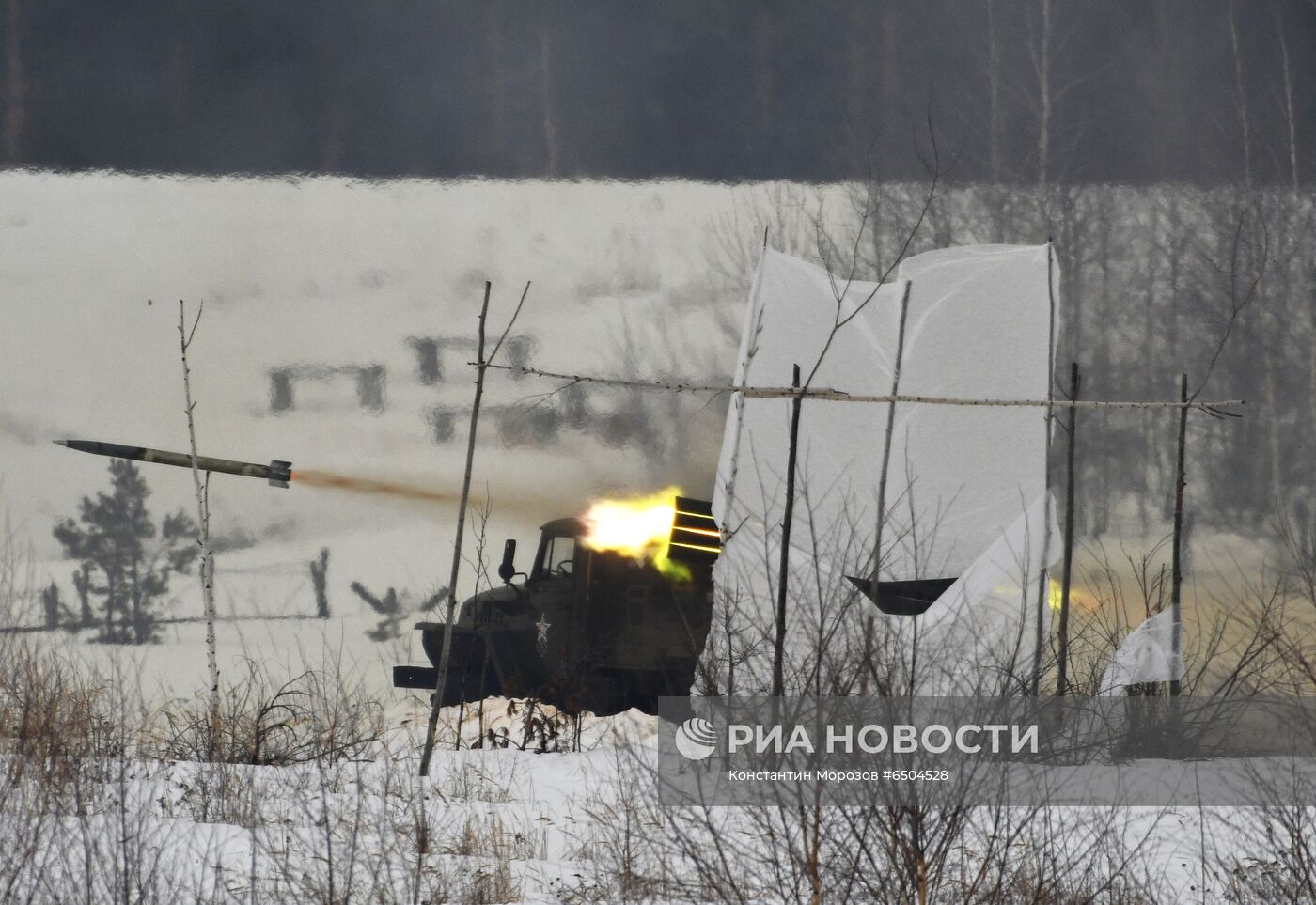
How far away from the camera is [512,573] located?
12.7 meters

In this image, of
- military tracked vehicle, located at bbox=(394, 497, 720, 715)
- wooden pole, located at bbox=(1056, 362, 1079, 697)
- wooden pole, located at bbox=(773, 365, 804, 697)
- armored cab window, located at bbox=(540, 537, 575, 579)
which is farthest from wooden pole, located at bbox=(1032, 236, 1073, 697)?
armored cab window, located at bbox=(540, 537, 575, 579)

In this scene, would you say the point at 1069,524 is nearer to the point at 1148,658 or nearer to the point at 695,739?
the point at 1148,658

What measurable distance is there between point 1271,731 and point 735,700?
5.74 metres

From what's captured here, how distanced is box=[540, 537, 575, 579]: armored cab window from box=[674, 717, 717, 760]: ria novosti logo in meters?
5.21

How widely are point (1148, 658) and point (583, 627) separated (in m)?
5.31

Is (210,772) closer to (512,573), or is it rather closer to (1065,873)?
(512,573)

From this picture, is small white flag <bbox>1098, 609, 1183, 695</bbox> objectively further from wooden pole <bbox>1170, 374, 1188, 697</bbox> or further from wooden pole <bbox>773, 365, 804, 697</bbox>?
wooden pole <bbox>773, 365, 804, 697</bbox>

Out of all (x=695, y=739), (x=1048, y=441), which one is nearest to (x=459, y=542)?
(x=695, y=739)

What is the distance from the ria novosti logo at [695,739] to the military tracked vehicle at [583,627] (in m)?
4.32

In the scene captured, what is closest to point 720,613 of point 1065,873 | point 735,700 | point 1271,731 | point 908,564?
point 735,700

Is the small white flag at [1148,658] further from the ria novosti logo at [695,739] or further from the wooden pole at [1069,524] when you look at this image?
the ria novosti logo at [695,739]

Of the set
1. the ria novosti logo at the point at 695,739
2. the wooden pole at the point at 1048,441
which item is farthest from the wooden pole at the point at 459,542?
the wooden pole at the point at 1048,441

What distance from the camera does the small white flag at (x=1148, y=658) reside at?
34.8 feet

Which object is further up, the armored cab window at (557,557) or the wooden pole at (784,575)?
the armored cab window at (557,557)
